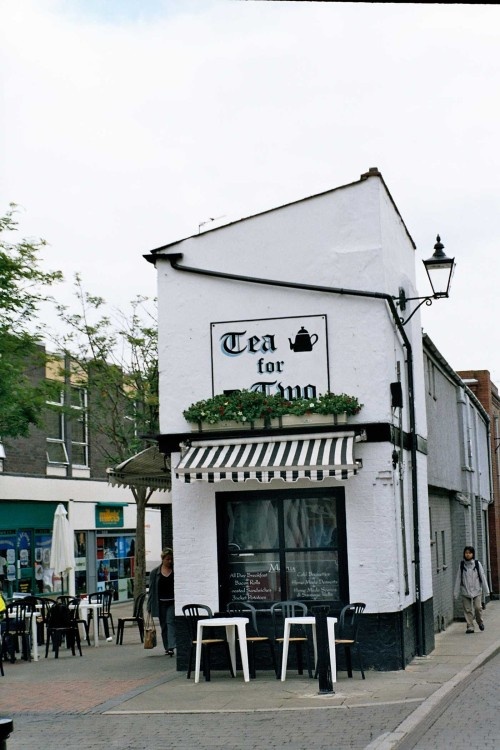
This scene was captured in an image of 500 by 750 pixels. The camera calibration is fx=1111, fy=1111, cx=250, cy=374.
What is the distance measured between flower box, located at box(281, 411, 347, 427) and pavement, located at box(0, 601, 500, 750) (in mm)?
3071

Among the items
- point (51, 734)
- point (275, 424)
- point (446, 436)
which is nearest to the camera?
point (51, 734)

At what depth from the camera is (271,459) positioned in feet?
44.0

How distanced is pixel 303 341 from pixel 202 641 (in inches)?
155

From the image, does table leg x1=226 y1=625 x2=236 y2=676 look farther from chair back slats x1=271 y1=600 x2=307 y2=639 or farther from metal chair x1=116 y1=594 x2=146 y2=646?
Answer: metal chair x1=116 y1=594 x2=146 y2=646

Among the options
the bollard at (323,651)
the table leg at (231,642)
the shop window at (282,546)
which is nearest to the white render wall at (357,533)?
the shop window at (282,546)

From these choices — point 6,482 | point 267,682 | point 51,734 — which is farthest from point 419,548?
point 6,482

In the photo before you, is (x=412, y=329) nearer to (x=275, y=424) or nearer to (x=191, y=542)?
(x=275, y=424)

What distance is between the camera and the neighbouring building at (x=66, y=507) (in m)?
28.3

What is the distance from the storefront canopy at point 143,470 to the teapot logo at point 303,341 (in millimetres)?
3097

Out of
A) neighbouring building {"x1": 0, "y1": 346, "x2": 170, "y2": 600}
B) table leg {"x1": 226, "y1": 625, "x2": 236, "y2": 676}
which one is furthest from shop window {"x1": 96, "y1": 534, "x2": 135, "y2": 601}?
table leg {"x1": 226, "y1": 625, "x2": 236, "y2": 676}

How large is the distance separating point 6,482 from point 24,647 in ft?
38.5

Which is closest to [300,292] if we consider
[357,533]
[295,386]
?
[295,386]

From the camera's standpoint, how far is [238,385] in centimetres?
1442

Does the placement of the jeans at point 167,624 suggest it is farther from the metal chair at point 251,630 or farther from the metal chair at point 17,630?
the metal chair at point 251,630
